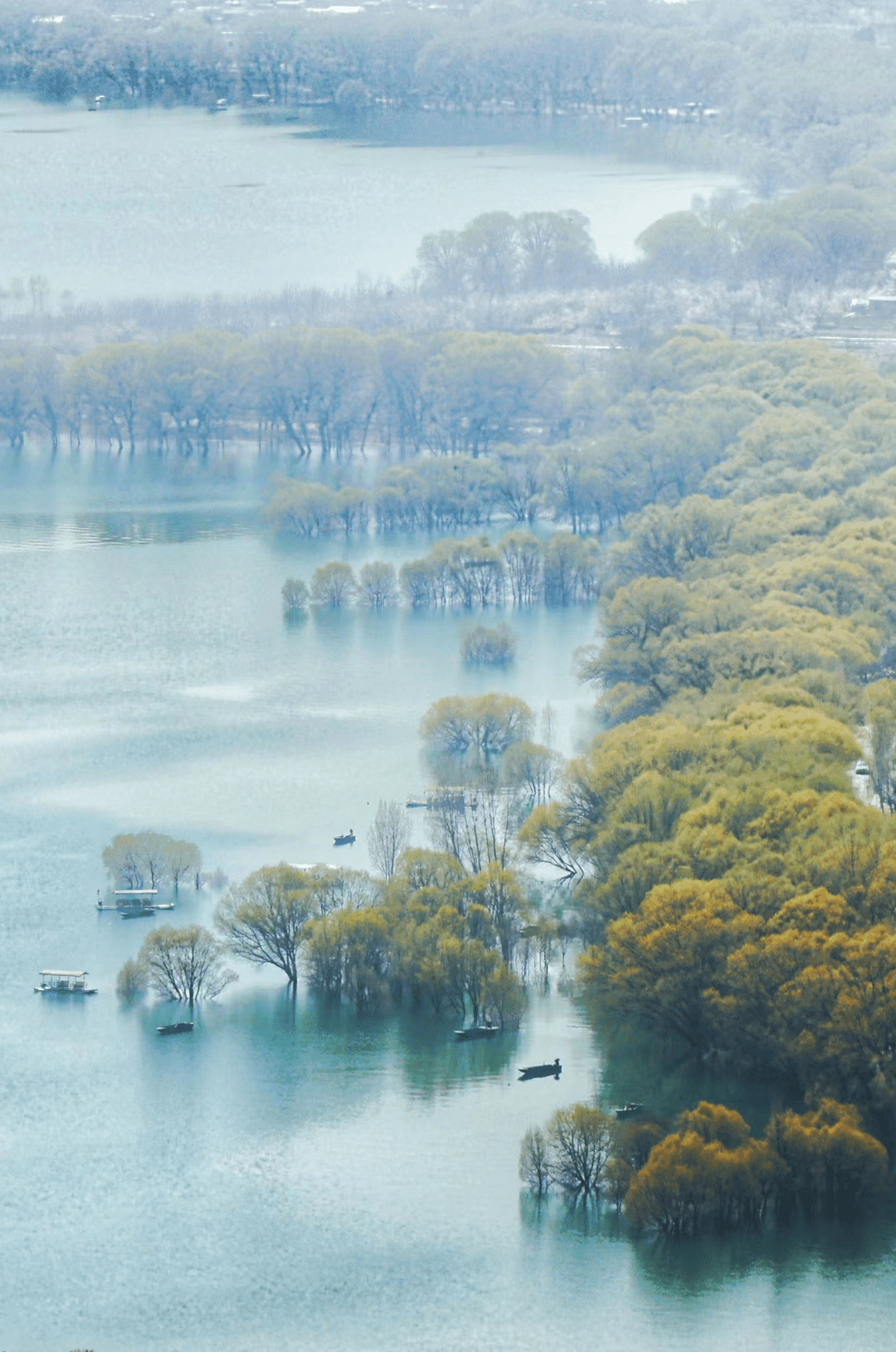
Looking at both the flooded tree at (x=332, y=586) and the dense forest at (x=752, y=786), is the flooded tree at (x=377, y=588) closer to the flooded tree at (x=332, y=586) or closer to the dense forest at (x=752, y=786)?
the flooded tree at (x=332, y=586)

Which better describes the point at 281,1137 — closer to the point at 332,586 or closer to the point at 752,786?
Result: the point at 752,786

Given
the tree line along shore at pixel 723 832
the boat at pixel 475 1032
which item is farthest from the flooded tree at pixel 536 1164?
the boat at pixel 475 1032

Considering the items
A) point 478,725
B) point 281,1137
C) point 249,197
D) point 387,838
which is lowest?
point 281,1137

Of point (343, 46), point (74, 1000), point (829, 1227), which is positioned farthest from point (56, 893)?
point (343, 46)

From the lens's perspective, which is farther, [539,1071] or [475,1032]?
[475,1032]

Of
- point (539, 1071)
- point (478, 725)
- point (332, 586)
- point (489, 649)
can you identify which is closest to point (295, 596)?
point (332, 586)

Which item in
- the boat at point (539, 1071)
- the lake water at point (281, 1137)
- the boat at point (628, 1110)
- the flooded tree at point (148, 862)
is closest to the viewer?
the lake water at point (281, 1137)
